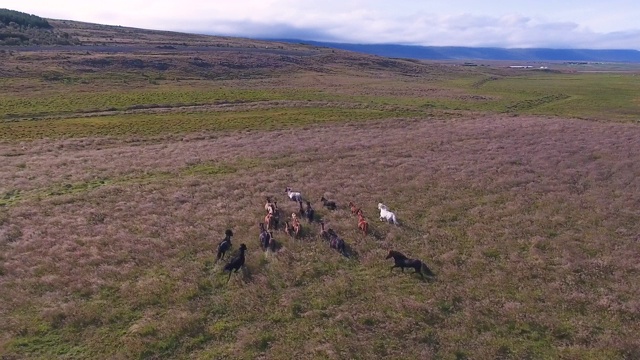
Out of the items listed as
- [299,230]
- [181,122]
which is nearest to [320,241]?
[299,230]

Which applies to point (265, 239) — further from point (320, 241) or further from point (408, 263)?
point (408, 263)

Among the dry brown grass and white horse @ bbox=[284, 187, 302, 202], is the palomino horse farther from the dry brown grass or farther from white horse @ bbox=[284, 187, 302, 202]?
white horse @ bbox=[284, 187, 302, 202]

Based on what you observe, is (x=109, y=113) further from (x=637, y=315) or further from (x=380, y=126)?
(x=637, y=315)

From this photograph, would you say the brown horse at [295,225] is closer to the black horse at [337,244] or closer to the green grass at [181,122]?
the black horse at [337,244]

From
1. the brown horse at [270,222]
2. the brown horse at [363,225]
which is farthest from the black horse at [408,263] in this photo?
the brown horse at [270,222]

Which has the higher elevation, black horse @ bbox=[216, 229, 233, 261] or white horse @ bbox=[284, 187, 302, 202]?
white horse @ bbox=[284, 187, 302, 202]

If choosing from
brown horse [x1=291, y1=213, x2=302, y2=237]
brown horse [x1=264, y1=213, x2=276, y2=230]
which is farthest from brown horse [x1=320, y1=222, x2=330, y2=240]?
brown horse [x1=264, y1=213, x2=276, y2=230]

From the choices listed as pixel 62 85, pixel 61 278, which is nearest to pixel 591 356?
pixel 61 278
